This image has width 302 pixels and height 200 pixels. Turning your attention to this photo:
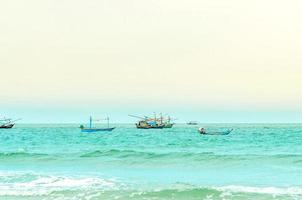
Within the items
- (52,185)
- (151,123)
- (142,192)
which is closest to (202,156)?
(52,185)

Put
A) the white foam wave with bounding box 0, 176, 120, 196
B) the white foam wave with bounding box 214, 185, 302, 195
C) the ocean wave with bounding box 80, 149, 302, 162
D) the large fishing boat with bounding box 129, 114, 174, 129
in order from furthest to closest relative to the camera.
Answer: the large fishing boat with bounding box 129, 114, 174, 129 < the ocean wave with bounding box 80, 149, 302, 162 < the white foam wave with bounding box 0, 176, 120, 196 < the white foam wave with bounding box 214, 185, 302, 195

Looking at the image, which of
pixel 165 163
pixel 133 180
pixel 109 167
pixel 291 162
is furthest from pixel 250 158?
pixel 133 180

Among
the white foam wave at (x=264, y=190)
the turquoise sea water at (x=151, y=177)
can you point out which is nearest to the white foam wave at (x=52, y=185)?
the turquoise sea water at (x=151, y=177)

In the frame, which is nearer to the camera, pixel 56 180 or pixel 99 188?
pixel 99 188

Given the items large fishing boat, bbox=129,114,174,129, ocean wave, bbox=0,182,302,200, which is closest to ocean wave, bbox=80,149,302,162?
ocean wave, bbox=0,182,302,200

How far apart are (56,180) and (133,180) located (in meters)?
3.34

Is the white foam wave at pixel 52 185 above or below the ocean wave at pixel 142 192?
above

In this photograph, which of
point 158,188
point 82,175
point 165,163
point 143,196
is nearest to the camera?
point 143,196

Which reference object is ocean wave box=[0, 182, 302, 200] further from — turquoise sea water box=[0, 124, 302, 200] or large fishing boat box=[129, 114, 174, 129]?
large fishing boat box=[129, 114, 174, 129]

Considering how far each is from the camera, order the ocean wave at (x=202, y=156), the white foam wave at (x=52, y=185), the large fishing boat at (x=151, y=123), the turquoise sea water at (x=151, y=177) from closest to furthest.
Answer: the turquoise sea water at (x=151, y=177), the white foam wave at (x=52, y=185), the ocean wave at (x=202, y=156), the large fishing boat at (x=151, y=123)

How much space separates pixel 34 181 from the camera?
20141mm

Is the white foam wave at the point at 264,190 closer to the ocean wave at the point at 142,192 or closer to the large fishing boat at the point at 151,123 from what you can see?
the ocean wave at the point at 142,192

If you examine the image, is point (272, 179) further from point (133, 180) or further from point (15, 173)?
point (15, 173)

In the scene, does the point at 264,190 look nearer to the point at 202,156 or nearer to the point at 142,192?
the point at 142,192
